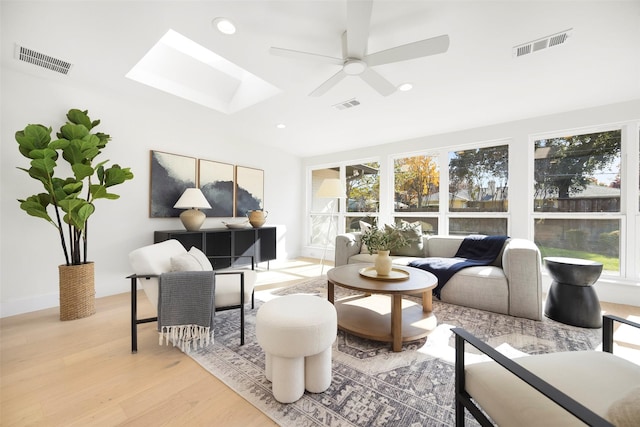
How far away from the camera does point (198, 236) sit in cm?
368

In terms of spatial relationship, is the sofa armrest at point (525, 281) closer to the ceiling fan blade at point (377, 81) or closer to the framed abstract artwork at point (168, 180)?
the ceiling fan blade at point (377, 81)

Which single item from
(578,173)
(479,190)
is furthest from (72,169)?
(578,173)

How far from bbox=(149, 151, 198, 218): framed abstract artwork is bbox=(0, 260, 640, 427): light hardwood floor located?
5.65 ft

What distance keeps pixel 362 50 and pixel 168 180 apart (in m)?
3.29

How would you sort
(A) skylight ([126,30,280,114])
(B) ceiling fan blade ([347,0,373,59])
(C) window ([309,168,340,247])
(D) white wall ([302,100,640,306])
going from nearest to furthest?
(B) ceiling fan blade ([347,0,373,59]) < (A) skylight ([126,30,280,114]) < (D) white wall ([302,100,640,306]) < (C) window ([309,168,340,247])

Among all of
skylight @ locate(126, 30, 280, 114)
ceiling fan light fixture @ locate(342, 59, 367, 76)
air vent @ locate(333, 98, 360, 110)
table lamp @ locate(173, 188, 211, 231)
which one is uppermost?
skylight @ locate(126, 30, 280, 114)

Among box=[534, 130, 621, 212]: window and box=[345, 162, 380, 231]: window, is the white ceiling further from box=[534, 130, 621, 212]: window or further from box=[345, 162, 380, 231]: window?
box=[345, 162, 380, 231]: window

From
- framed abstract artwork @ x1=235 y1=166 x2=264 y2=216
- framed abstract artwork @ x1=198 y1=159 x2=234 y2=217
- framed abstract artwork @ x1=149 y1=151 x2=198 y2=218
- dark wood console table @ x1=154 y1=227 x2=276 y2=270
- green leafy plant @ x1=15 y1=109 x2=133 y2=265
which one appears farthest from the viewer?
framed abstract artwork @ x1=235 y1=166 x2=264 y2=216

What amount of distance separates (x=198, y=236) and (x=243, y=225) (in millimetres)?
873

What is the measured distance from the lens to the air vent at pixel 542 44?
6.50ft

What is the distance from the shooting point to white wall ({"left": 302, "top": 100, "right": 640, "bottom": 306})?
3027mm

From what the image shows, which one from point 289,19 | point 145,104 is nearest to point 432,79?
point 289,19

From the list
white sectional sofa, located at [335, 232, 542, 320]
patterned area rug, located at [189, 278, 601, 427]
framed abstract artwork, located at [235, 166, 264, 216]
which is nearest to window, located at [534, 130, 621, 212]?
white sectional sofa, located at [335, 232, 542, 320]

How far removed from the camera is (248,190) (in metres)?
4.92
